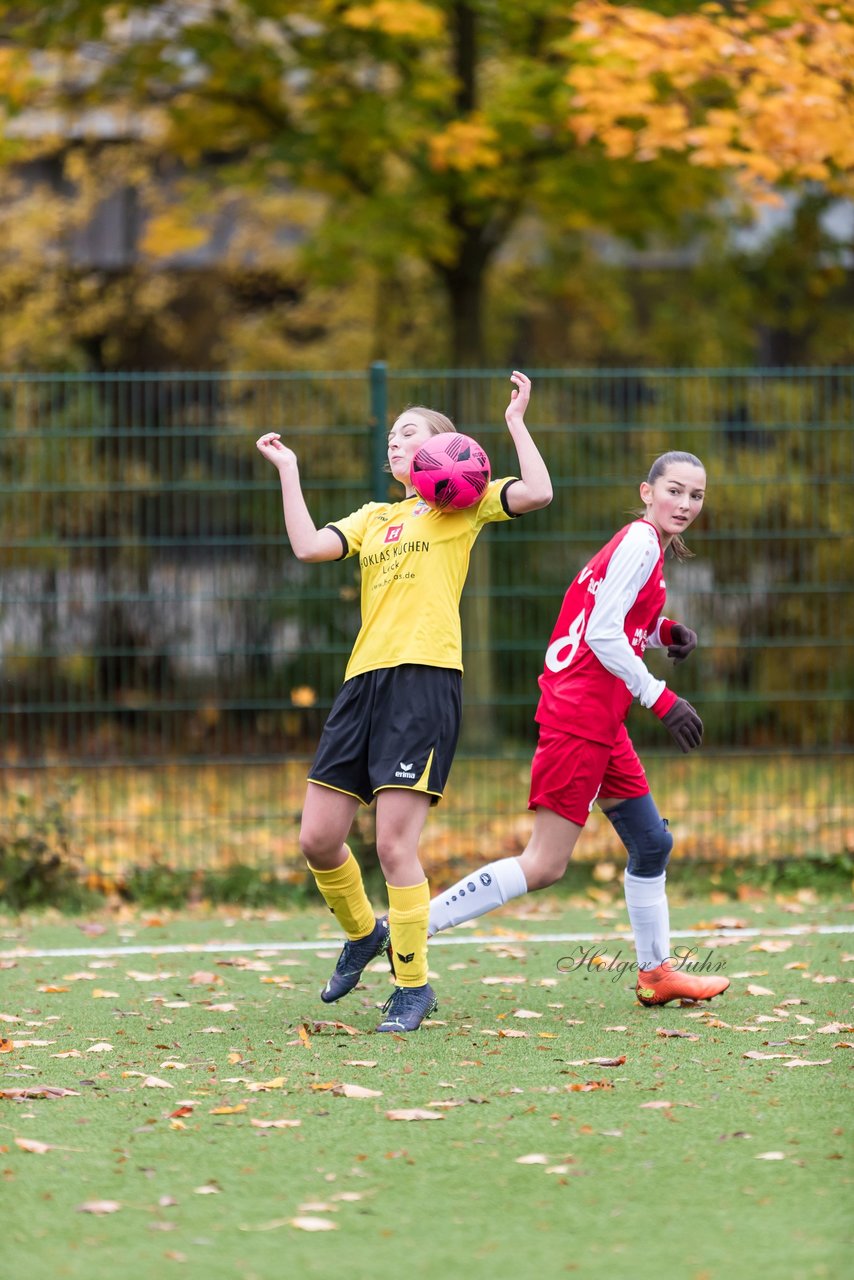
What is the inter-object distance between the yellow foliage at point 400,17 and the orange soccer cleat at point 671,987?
24.4ft

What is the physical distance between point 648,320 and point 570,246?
133cm

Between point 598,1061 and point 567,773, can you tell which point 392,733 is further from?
point 598,1061

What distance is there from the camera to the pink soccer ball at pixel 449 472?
4785 millimetres

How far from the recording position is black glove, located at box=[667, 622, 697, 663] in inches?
203

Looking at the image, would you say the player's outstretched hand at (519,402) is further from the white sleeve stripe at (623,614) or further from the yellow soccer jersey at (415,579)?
the white sleeve stripe at (623,614)

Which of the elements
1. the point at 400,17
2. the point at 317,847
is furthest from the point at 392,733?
the point at 400,17

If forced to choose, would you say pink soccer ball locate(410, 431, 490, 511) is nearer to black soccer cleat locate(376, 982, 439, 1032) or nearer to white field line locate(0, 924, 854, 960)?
black soccer cleat locate(376, 982, 439, 1032)

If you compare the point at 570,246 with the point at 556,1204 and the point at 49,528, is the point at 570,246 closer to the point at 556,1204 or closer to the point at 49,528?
the point at 49,528

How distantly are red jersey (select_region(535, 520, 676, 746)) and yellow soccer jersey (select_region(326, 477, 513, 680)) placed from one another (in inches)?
13.7

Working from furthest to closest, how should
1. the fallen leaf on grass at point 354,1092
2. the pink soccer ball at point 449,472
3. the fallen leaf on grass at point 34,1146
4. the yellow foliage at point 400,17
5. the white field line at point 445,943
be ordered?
the yellow foliage at point 400,17 < the white field line at point 445,943 < the pink soccer ball at point 449,472 < the fallen leaf on grass at point 354,1092 < the fallen leaf on grass at point 34,1146

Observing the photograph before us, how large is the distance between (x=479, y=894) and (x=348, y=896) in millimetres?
411

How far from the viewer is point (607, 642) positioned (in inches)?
191

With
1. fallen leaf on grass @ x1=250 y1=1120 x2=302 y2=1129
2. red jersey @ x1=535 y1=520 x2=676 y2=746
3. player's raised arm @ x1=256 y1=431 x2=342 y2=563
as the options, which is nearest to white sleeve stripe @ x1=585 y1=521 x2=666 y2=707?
red jersey @ x1=535 y1=520 x2=676 y2=746

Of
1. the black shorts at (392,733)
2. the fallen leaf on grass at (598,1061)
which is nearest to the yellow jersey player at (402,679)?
the black shorts at (392,733)
